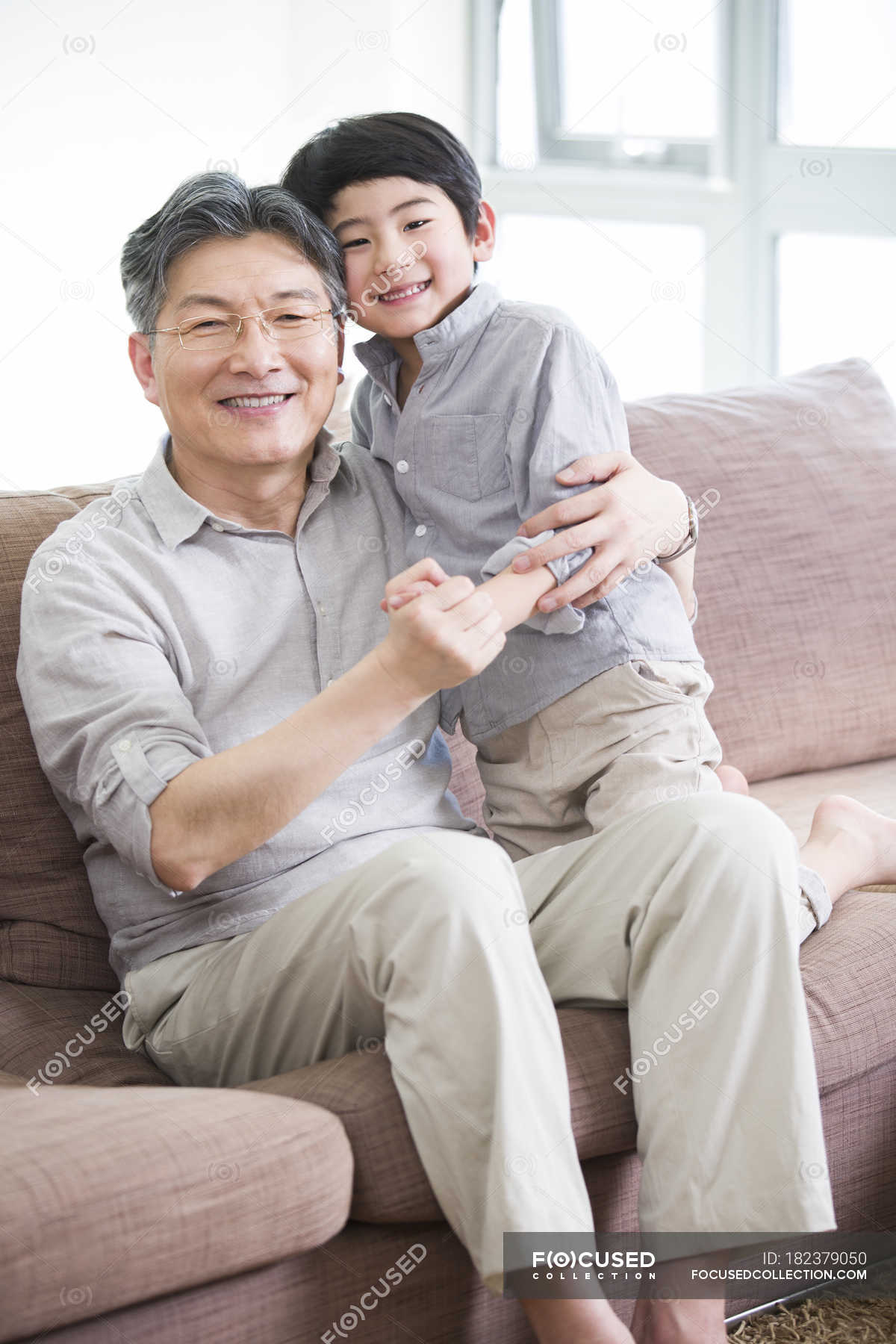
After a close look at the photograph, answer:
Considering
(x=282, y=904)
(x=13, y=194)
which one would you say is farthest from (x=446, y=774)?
(x=13, y=194)

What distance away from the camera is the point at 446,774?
61.2 inches

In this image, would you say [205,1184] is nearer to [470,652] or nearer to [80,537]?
[470,652]

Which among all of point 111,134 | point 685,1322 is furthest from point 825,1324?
point 111,134

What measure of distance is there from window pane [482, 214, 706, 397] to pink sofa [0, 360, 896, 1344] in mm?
2271

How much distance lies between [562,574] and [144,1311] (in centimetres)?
79

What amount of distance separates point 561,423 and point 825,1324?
1.02 m

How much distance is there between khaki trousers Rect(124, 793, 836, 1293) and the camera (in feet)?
3.63

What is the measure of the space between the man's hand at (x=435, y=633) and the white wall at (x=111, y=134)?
2438mm

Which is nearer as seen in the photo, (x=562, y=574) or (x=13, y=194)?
(x=562, y=574)

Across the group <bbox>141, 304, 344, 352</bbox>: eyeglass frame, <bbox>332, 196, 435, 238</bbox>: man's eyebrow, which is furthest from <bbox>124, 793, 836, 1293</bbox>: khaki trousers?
<bbox>332, 196, 435, 238</bbox>: man's eyebrow

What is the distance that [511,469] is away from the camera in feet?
4.94

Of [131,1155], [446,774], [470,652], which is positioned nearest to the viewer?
[131,1155]

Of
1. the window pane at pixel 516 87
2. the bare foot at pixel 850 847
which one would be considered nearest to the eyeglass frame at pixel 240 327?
the bare foot at pixel 850 847

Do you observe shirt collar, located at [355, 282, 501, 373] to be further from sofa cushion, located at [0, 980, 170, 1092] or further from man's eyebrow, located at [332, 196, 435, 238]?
sofa cushion, located at [0, 980, 170, 1092]
